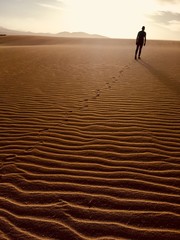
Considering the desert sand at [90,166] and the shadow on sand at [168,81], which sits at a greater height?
the shadow on sand at [168,81]

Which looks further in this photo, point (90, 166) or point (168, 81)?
point (168, 81)

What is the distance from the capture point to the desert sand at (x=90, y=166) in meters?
2.46

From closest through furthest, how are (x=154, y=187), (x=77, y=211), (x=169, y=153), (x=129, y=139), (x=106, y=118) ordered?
(x=77, y=211), (x=154, y=187), (x=169, y=153), (x=129, y=139), (x=106, y=118)

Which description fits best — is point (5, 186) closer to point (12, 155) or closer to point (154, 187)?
point (12, 155)

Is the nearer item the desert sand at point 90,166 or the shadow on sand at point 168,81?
the desert sand at point 90,166

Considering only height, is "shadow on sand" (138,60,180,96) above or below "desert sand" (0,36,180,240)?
above

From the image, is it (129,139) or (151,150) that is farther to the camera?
Result: (129,139)

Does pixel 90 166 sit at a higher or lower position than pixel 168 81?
lower

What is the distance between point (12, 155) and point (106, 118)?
2.00m

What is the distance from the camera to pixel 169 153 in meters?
3.68

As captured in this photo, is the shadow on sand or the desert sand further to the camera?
the shadow on sand

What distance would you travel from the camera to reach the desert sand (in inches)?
96.8

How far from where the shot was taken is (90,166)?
11.1ft

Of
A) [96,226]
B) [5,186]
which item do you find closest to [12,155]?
[5,186]
